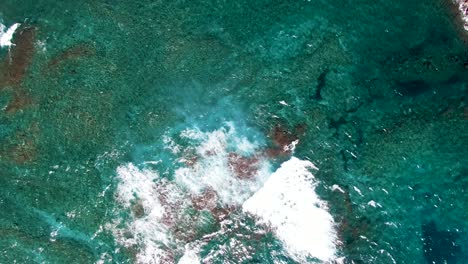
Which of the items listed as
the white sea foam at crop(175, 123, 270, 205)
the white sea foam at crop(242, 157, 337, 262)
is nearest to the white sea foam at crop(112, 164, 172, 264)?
the white sea foam at crop(175, 123, 270, 205)

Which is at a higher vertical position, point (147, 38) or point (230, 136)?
point (147, 38)

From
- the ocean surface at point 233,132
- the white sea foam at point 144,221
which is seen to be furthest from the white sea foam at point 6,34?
the white sea foam at point 144,221

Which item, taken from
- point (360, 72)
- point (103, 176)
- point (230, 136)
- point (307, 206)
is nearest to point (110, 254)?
point (103, 176)

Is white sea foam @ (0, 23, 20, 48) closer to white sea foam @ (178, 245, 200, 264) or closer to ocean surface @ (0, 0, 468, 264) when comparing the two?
ocean surface @ (0, 0, 468, 264)

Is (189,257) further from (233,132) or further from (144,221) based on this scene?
(233,132)

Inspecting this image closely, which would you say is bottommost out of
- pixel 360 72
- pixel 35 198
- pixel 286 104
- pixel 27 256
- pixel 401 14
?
pixel 27 256

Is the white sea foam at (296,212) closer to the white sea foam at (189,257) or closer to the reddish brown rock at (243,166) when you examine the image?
the reddish brown rock at (243,166)

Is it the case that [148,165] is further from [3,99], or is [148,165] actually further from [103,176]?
[3,99]
